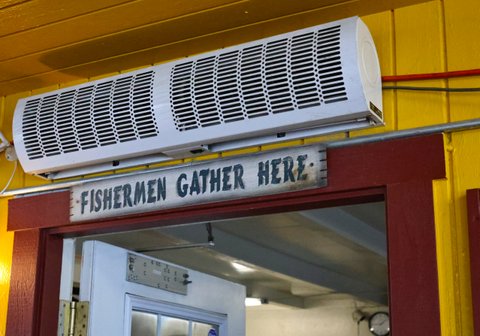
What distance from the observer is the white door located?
241cm

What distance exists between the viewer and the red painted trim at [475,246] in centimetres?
162

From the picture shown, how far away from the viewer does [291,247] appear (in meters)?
5.05

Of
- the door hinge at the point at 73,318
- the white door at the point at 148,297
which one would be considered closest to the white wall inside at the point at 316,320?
the white door at the point at 148,297

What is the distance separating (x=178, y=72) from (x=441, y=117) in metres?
0.66

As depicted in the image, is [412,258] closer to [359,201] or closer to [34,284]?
[359,201]

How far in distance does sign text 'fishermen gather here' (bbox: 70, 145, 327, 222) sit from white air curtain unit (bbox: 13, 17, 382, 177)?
5 cm

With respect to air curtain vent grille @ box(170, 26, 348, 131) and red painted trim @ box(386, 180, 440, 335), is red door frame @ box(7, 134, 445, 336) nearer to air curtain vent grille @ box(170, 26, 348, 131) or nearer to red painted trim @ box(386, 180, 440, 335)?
red painted trim @ box(386, 180, 440, 335)

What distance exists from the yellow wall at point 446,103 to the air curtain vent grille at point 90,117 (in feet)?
1.38

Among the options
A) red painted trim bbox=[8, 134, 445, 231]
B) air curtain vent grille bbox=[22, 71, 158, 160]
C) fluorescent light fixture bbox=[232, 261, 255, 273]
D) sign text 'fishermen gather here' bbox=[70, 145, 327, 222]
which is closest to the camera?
red painted trim bbox=[8, 134, 445, 231]

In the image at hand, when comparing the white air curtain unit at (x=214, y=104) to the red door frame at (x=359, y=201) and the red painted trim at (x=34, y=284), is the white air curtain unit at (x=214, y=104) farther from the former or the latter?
the red painted trim at (x=34, y=284)

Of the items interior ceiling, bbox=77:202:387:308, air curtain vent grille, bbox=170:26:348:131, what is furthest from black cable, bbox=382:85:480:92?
interior ceiling, bbox=77:202:387:308

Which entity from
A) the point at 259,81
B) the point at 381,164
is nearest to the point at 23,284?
the point at 259,81

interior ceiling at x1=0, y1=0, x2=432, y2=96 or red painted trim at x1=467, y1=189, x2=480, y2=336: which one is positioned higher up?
interior ceiling at x1=0, y1=0, x2=432, y2=96

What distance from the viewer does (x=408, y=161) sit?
180 centimetres
